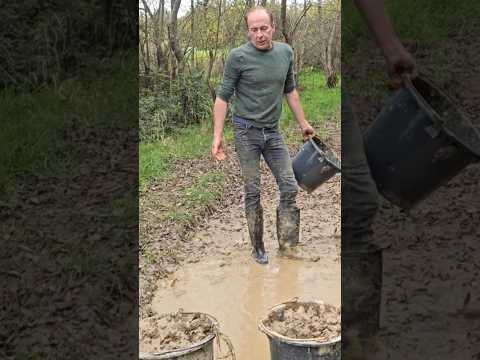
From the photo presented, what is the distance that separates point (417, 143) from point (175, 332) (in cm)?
129

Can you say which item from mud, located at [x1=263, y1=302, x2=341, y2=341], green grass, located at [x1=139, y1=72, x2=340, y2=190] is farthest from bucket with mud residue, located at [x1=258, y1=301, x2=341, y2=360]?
green grass, located at [x1=139, y1=72, x2=340, y2=190]

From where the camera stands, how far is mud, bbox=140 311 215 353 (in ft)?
8.97

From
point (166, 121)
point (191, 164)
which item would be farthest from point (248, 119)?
point (166, 121)

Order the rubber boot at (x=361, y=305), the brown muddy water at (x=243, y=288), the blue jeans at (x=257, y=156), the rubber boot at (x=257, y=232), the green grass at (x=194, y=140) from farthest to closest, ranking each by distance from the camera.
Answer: the green grass at (x=194, y=140), the rubber boot at (x=257, y=232), the blue jeans at (x=257, y=156), the brown muddy water at (x=243, y=288), the rubber boot at (x=361, y=305)

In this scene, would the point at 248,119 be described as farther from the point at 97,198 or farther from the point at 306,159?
the point at 97,198

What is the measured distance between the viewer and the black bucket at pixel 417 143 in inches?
85.7

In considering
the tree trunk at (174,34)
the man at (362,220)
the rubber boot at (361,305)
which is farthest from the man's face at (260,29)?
the tree trunk at (174,34)

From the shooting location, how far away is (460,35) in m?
2.37

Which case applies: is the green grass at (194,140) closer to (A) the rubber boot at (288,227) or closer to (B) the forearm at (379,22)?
(A) the rubber boot at (288,227)

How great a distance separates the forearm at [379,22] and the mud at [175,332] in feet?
4.18

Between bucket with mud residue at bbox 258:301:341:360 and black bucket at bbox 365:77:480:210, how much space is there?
636 mm

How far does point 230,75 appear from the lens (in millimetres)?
3938

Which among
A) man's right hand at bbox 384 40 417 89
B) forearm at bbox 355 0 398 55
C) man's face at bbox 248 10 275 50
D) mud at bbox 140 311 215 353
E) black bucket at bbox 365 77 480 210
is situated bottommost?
mud at bbox 140 311 215 353

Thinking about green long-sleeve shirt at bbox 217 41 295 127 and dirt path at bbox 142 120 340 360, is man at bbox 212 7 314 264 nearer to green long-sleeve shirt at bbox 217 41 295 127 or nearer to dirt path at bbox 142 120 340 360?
green long-sleeve shirt at bbox 217 41 295 127
